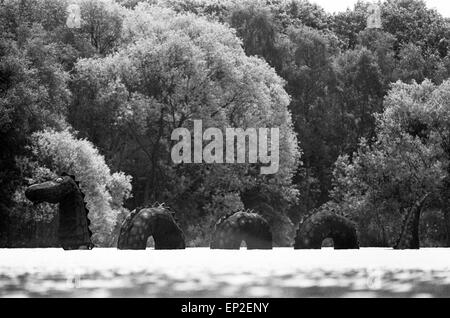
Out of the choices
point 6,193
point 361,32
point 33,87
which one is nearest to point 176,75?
point 33,87

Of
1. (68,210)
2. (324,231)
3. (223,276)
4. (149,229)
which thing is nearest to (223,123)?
(324,231)

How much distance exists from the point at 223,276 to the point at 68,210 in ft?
35.4

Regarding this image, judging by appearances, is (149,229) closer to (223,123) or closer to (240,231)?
(240,231)

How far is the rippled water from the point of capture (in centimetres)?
1572

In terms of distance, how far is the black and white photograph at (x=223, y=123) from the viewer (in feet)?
186

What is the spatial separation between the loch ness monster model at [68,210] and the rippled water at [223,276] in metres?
2.45

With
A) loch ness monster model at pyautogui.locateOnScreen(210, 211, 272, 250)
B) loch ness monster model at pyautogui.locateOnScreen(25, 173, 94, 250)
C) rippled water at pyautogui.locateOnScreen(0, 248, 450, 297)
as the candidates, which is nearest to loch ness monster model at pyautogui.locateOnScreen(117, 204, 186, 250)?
loch ness monster model at pyautogui.locateOnScreen(210, 211, 272, 250)

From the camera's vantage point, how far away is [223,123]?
69062 mm

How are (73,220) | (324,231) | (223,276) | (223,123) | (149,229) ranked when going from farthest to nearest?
(223,123), (324,231), (149,229), (73,220), (223,276)

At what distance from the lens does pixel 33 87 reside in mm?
59125

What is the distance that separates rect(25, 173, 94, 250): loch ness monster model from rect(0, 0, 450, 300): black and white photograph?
2988 mm

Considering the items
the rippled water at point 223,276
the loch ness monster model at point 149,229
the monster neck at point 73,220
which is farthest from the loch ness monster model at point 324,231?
the monster neck at point 73,220

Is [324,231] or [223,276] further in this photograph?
[324,231]

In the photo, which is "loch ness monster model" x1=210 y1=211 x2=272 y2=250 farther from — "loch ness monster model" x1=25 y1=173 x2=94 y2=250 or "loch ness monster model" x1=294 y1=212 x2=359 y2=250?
"loch ness monster model" x1=25 y1=173 x2=94 y2=250
